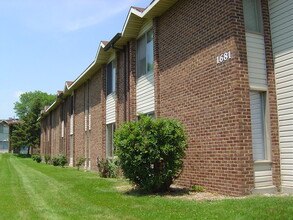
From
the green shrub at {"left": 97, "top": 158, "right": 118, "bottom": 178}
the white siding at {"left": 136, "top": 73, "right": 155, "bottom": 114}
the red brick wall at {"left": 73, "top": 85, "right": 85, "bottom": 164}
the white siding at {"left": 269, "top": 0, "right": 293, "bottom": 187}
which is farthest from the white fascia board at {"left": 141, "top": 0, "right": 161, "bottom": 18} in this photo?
the red brick wall at {"left": 73, "top": 85, "right": 85, "bottom": 164}

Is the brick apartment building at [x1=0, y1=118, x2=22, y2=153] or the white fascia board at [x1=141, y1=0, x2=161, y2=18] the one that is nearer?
the white fascia board at [x1=141, y1=0, x2=161, y2=18]

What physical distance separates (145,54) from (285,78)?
6.73 m

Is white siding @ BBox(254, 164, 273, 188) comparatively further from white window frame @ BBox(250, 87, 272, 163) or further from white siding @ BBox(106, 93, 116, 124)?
white siding @ BBox(106, 93, 116, 124)

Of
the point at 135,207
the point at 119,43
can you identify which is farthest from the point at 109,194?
the point at 119,43

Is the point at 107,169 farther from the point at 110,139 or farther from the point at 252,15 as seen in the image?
the point at 252,15

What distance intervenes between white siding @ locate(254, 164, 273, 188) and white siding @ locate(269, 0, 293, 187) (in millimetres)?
367

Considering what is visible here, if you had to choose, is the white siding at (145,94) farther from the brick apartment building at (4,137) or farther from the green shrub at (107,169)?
the brick apartment building at (4,137)

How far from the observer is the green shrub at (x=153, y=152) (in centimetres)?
902

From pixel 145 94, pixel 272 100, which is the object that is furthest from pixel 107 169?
pixel 272 100

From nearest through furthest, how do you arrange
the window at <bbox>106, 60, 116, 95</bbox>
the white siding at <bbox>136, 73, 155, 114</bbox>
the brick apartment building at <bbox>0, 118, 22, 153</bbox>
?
the white siding at <bbox>136, 73, 155, 114</bbox> → the window at <bbox>106, 60, 116, 95</bbox> → the brick apartment building at <bbox>0, 118, 22, 153</bbox>

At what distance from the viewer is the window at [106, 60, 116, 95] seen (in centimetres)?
1769

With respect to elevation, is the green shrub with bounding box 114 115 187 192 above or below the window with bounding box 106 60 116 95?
below

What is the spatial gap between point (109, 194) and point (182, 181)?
2418 mm

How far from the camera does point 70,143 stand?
27.8 m
